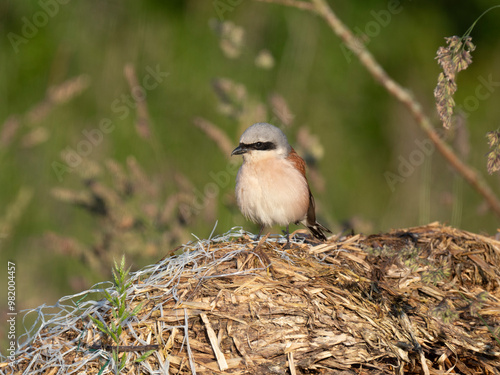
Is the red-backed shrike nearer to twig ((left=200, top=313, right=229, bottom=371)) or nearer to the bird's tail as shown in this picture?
the bird's tail

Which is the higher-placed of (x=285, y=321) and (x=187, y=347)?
(x=285, y=321)

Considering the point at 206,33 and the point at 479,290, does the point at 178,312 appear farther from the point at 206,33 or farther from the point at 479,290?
the point at 206,33

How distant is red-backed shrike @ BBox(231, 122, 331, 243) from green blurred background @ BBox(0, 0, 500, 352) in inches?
28.4

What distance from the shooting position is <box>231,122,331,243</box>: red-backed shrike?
14.8ft

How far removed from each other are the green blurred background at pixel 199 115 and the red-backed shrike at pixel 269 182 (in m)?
0.72

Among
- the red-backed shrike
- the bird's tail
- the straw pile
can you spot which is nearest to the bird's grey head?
the red-backed shrike

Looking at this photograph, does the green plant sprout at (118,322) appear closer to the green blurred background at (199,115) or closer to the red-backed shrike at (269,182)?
the red-backed shrike at (269,182)

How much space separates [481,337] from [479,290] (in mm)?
497

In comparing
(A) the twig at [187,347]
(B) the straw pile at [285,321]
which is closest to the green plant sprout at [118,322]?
(B) the straw pile at [285,321]

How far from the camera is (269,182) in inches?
178

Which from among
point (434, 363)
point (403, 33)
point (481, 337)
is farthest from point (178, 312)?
point (403, 33)

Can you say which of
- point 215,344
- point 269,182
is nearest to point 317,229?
point 269,182

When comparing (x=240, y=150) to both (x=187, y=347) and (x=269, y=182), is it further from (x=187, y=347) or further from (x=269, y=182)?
(x=187, y=347)

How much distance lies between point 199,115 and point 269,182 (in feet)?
8.85
